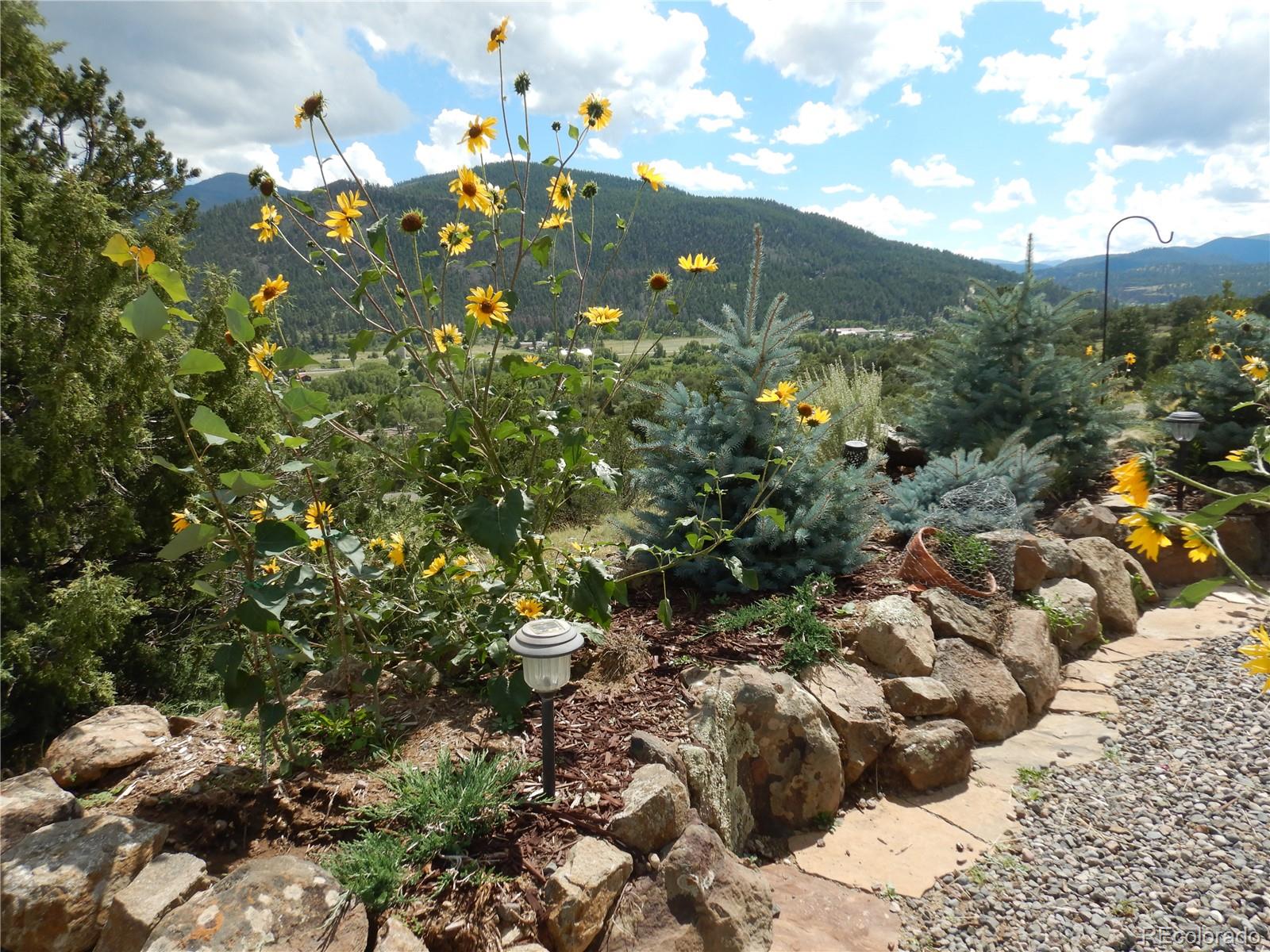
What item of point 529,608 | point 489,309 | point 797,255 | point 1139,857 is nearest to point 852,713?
Answer: point 1139,857

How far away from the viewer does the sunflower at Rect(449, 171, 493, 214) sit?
1.91 m

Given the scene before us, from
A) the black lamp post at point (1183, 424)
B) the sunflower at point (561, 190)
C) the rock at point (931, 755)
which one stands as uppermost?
the sunflower at point (561, 190)

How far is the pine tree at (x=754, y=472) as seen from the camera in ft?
10.7

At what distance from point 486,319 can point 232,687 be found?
1115mm

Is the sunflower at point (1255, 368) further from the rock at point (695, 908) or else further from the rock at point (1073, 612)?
the rock at point (695, 908)

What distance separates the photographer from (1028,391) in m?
5.36

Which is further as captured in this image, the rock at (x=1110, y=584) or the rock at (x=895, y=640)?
the rock at (x=1110, y=584)

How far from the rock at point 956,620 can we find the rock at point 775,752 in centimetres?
109

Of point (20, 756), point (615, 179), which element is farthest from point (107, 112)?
point (615, 179)

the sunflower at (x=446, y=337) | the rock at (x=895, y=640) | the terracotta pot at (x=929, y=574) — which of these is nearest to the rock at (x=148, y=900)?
the sunflower at (x=446, y=337)

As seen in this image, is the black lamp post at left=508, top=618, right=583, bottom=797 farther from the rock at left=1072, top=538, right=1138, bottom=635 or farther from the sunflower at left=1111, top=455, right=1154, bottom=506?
the rock at left=1072, top=538, right=1138, bottom=635

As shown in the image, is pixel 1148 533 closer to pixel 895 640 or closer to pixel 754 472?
Result: pixel 895 640

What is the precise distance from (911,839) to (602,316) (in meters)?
2.14

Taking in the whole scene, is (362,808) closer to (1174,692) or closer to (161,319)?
(161,319)
